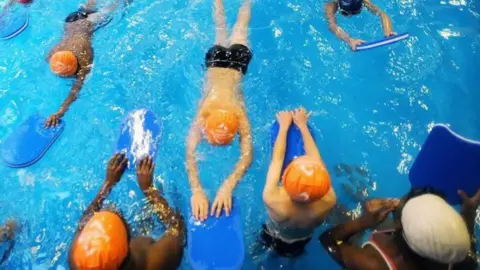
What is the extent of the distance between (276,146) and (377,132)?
5.02ft

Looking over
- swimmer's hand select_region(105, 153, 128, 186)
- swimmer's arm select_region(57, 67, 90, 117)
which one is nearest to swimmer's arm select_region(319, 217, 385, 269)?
swimmer's hand select_region(105, 153, 128, 186)

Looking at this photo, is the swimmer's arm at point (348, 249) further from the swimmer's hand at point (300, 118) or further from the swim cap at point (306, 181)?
the swimmer's hand at point (300, 118)

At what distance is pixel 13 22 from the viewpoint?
565 centimetres

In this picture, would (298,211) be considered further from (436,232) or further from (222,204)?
(436,232)

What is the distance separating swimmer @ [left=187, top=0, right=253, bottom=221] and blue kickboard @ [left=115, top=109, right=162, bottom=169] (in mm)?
442

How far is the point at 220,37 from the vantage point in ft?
16.3

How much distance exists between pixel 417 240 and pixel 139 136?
270 centimetres

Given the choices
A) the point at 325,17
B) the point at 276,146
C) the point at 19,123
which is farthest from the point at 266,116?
the point at 19,123

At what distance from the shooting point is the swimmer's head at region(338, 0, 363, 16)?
4848mm

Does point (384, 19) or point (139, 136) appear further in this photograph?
point (384, 19)

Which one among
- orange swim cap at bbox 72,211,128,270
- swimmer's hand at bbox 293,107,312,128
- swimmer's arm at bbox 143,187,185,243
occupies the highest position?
orange swim cap at bbox 72,211,128,270

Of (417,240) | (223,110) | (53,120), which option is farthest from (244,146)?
(53,120)

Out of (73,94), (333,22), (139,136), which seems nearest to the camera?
(139,136)

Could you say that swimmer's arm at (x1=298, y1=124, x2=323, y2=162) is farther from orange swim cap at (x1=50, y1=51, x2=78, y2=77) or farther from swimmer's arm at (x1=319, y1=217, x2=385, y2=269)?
orange swim cap at (x1=50, y1=51, x2=78, y2=77)
